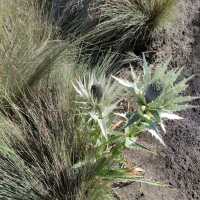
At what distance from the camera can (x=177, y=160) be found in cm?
235

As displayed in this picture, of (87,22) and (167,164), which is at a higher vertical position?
(87,22)

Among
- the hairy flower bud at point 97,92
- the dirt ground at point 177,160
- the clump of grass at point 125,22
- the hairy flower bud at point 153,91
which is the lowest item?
the dirt ground at point 177,160

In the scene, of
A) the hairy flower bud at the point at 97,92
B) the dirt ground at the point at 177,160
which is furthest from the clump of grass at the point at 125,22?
the hairy flower bud at the point at 97,92

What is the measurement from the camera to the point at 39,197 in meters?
1.88

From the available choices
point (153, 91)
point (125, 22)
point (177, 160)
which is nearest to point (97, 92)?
point (153, 91)

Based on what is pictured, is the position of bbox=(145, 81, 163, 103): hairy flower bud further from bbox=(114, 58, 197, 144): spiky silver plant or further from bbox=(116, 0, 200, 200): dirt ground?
bbox=(116, 0, 200, 200): dirt ground

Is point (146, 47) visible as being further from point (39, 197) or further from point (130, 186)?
point (39, 197)

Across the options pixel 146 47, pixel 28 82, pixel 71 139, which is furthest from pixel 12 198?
pixel 146 47

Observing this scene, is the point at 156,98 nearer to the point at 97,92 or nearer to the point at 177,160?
the point at 97,92

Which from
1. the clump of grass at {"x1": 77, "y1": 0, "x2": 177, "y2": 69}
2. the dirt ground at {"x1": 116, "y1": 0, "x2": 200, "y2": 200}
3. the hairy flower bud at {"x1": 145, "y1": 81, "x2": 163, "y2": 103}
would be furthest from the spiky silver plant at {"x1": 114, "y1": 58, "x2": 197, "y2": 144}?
the clump of grass at {"x1": 77, "y1": 0, "x2": 177, "y2": 69}

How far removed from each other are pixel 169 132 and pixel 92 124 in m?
0.57

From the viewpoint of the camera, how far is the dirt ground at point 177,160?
224cm

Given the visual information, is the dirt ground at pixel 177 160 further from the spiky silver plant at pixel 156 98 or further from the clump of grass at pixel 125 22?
the spiky silver plant at pixel 156 98

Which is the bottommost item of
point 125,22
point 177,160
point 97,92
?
point 177,160
